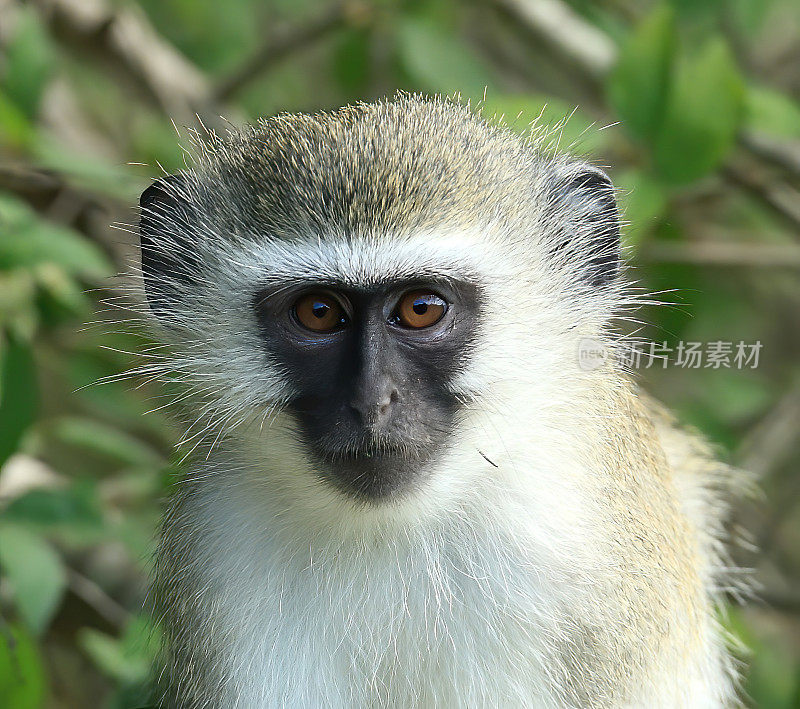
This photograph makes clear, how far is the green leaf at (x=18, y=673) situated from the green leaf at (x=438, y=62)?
2.61 m

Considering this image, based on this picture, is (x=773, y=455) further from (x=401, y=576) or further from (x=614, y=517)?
(x=401, y=576)

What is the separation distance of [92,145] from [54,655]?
237 centimetres

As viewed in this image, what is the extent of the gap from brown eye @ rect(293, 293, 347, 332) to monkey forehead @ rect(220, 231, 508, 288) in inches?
2.0

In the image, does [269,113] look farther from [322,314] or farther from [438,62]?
[322,314]

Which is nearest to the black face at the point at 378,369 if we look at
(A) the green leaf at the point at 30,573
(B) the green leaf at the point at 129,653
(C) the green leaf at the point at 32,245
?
(C) the green leaf at the point at 32,245

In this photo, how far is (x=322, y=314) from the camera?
2.52 metres

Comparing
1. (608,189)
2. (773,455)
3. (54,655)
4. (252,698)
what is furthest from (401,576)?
(54,655)

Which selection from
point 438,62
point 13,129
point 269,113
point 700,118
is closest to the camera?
point 13,129

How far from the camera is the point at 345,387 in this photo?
236cm

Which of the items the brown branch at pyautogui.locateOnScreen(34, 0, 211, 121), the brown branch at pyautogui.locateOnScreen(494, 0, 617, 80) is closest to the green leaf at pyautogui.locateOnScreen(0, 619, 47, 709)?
the brown branch at pyautogui.locateOnScreen(34, 0, 211, 121)

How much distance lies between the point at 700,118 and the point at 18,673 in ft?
9.00

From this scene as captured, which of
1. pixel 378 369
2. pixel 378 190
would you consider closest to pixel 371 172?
pixel 378 190

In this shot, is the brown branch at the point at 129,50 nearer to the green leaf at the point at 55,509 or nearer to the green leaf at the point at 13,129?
the green leaf at the point at 13,129

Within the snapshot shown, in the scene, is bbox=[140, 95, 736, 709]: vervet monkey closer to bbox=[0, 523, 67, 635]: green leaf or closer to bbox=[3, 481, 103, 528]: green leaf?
bbox=[0, 523, 67, 635]: green leaf
